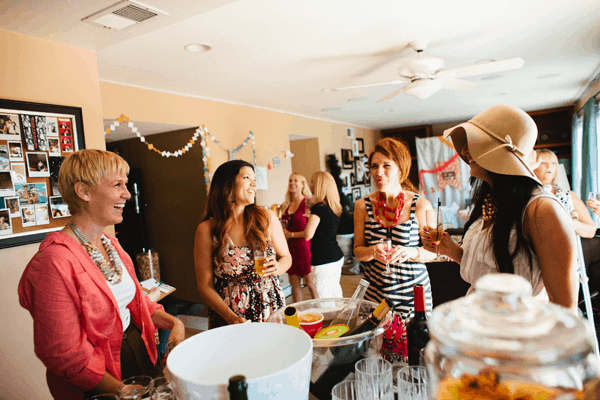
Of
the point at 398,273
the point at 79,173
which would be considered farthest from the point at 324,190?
the point at 79,173

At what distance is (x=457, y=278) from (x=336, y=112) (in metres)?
4.41

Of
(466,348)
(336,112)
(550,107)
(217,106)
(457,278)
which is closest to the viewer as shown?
(466,348)

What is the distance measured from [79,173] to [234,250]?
75 cm

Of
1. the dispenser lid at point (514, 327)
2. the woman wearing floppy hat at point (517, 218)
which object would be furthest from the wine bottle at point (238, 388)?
the woman wearing floppy hat at point (517, 218)

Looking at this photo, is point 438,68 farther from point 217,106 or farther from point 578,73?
point 578,73

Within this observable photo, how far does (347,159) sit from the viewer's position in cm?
768

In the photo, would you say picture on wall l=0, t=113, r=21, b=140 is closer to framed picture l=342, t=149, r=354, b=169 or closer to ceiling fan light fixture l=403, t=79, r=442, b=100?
ceiling fan light fixture l=403, t=79, r=442, b=100

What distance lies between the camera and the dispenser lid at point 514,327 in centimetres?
41

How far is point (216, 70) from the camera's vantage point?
3312mm

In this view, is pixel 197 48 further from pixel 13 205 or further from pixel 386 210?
pixel 386 210

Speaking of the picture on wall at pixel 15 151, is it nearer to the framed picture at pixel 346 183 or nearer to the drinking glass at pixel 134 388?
the drinking glass at pixel 134 388

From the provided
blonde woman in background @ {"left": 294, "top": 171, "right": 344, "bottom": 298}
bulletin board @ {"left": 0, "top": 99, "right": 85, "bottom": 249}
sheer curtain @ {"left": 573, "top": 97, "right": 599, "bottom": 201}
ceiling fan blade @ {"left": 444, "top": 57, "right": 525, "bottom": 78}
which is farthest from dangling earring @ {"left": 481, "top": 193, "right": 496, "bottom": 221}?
sheer curtain @ {"left": 573, "top": 97, "right": 599, "bottom": 201}

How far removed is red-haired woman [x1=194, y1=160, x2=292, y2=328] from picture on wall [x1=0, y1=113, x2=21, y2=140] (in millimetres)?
1120

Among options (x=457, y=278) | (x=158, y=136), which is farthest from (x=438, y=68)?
(x=158, y=136)
